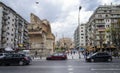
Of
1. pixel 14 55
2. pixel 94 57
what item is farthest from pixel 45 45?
pixel 14 55

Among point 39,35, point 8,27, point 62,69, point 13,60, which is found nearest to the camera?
point 62,69

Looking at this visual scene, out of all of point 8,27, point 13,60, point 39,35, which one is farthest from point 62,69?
point 8,27

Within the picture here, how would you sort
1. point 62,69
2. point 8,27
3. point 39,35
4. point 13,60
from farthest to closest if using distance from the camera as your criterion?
point 8,27
point 39,35
point 13,60
point 62,69

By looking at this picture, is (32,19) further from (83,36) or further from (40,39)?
(83,36)

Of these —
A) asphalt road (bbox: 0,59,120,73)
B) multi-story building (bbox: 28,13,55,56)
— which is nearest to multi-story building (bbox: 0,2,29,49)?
multi-story building (bbox: 28,13,55,56)

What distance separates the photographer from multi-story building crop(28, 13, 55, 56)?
48812 millimetres

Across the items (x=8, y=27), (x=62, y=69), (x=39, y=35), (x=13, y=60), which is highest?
(x=8, y=27)

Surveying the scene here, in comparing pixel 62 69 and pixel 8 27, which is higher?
pixel 8 27

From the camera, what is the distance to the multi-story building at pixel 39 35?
48.8 metres

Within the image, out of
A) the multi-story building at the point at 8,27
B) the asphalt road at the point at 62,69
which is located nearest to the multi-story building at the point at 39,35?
the asphalt road at the point at 62,69

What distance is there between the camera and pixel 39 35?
4931 centimetres

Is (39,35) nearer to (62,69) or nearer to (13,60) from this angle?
(13,60)

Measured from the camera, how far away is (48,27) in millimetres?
53344

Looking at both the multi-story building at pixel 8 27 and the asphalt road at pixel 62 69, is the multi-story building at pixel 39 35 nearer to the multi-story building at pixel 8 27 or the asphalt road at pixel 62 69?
the asphalt road at pixel 62 69
